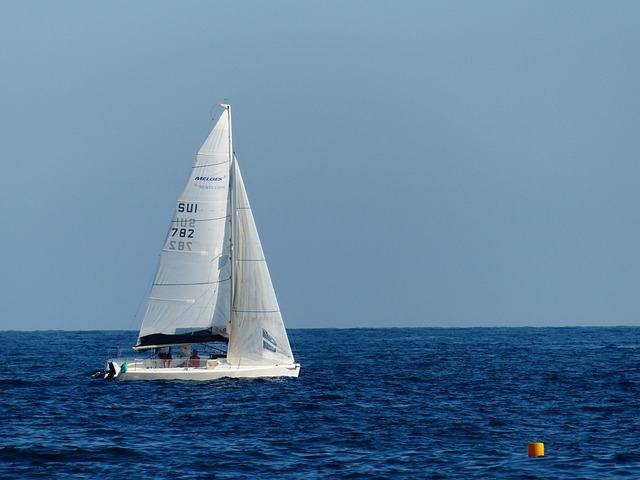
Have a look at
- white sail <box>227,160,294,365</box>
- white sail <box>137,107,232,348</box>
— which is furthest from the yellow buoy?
white sail <box>137,107,232,348</box>

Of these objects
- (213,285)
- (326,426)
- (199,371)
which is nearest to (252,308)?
(213,285)

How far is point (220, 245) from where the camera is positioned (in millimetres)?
Answer: 51469

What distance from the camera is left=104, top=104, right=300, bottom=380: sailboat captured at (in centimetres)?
5034

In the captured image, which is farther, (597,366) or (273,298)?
(597,366)

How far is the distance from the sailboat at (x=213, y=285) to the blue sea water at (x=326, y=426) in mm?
1392

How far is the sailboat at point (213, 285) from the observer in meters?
50.3

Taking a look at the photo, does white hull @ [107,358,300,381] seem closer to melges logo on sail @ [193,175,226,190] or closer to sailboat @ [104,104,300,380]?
sailboat @ [104,104,300,380]

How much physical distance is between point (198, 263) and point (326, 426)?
54.7ft

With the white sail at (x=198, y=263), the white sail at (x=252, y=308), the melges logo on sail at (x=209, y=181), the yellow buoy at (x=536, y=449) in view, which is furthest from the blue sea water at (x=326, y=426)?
the melges logo on sail at (x=209, y=181)

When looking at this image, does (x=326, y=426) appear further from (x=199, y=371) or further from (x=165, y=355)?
(x=165, y=355)

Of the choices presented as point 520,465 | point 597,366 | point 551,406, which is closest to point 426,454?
point 520,465

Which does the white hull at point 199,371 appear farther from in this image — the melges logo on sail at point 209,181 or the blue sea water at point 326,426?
the melges logo on sail at point 209,181

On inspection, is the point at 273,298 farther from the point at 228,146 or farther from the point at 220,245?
the point at 228,146

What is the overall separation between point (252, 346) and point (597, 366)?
29.2m
